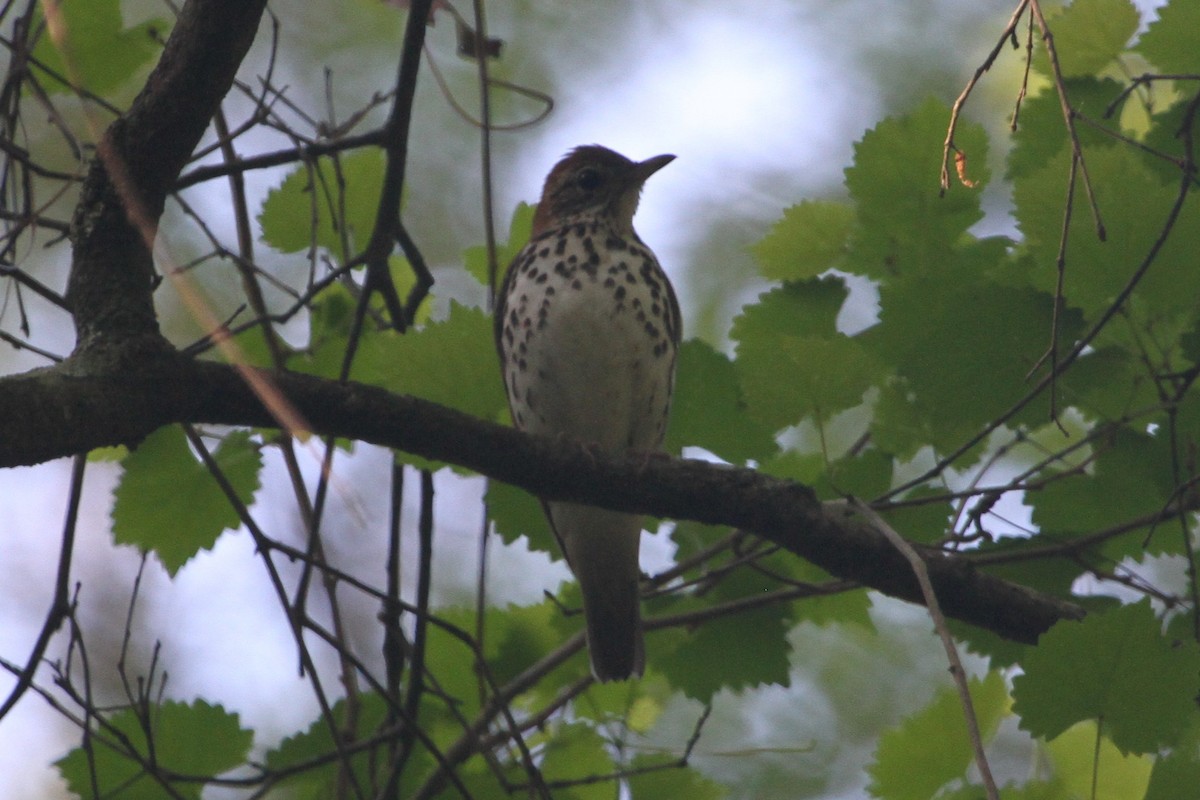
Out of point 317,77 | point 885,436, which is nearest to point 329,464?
point 885,436

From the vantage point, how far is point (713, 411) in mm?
3318

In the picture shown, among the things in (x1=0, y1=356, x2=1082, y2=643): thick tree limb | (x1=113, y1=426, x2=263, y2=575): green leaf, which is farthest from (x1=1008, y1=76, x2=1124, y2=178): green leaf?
(x1=113, y1=426, x2=263, y2=575): green leaf

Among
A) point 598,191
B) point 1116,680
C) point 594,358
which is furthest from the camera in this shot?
point 598,191

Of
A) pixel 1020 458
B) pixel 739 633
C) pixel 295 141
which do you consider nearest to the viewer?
pixel 295 141

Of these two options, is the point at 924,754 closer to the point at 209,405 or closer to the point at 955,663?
the point at 955,663

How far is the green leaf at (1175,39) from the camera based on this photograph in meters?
3.27

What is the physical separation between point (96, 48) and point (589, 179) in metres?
2.02

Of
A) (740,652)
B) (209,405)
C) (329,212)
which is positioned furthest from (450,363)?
(740,652)

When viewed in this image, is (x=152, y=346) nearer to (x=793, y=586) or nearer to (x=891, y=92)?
(x=793, y=586)

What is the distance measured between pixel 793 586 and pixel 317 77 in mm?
6252

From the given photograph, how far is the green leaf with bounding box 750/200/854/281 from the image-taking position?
138 inches

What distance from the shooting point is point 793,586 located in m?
3.39

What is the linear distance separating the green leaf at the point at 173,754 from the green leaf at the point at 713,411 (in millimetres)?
1373

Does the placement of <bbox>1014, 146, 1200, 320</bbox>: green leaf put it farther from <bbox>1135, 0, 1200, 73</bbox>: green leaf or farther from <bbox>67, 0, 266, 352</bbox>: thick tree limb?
<bbox>67, 0, 266, 352</bbox>: thick tree limb
